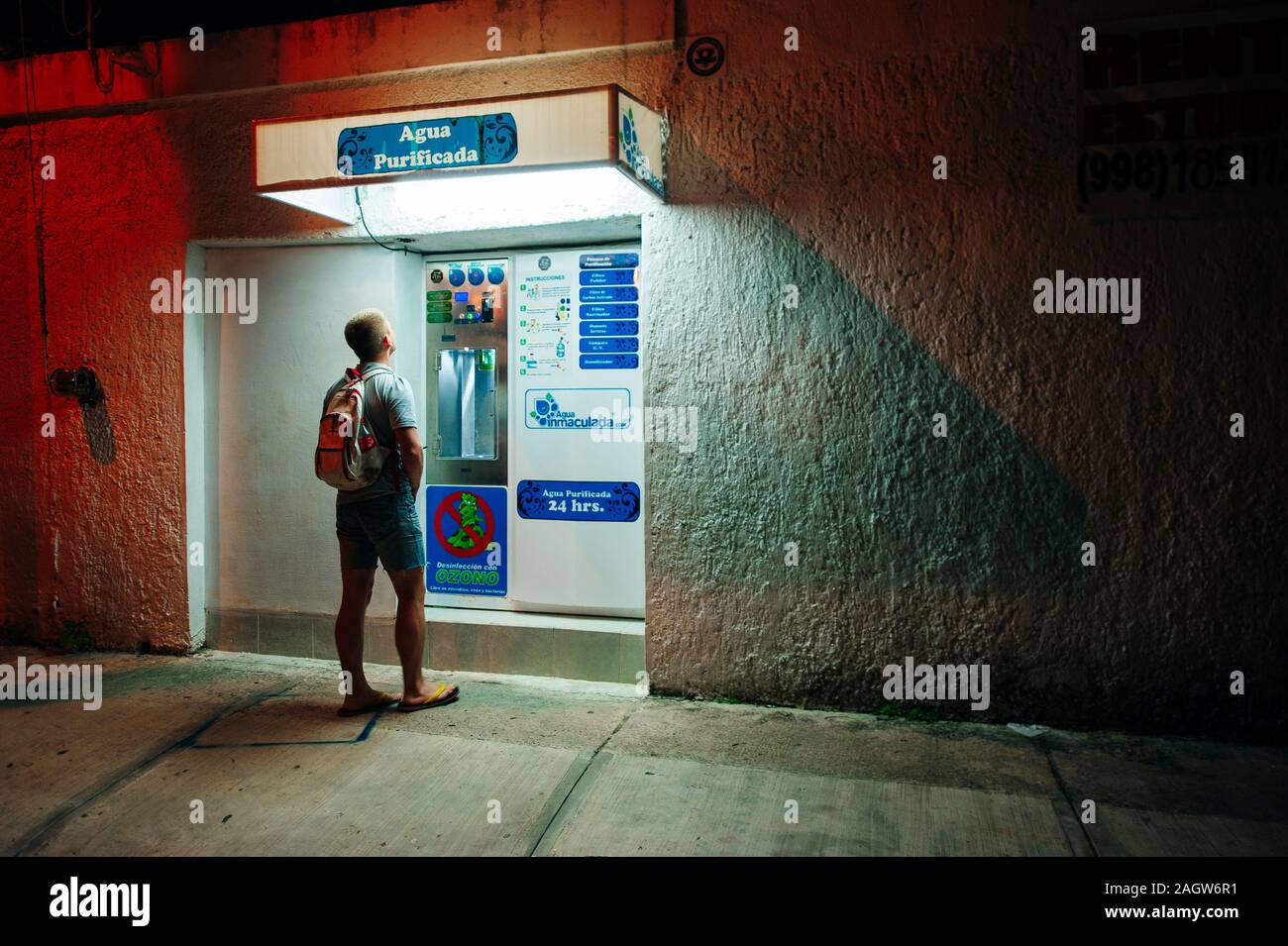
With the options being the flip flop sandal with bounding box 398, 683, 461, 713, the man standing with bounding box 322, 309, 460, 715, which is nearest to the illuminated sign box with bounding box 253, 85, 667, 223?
the man standing with bounding box 322, 309, 460, 715

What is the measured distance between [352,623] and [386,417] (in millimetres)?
1087

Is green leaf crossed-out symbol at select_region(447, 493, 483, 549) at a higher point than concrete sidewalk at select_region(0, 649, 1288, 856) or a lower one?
higher

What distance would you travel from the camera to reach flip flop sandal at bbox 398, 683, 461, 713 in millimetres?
5090

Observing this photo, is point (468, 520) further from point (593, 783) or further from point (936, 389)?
point (936, 389)

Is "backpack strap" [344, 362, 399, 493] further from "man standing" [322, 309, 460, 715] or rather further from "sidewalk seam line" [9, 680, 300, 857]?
"sidewalk seam line" [9, 680, 300, 857]

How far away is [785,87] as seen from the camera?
16.6 feet

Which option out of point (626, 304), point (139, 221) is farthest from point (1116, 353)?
point (139, 221)

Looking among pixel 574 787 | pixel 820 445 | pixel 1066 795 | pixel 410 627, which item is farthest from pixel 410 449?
pixel 1066 795

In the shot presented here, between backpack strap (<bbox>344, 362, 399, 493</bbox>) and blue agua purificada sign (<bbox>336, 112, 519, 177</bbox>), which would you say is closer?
blue agua purificada sign (<bbox>336, 112, 519, 177</bbox>)

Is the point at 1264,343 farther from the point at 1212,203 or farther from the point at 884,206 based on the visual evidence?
the point at 884,206

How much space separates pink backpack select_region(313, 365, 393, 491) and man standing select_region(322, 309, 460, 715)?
6 centimetres

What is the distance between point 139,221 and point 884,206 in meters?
4.74

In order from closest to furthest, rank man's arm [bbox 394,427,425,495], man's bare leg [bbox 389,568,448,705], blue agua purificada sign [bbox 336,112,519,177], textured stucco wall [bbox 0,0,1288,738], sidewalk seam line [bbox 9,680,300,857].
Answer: sidewalk seam line [bbox 9,680,300,857], blue agua purificada sign [bbox 336,112,519,177], textured stucco wall [bbox 0,0,1288,738], man's arm [bbox 394,427,425,495], man's bare leg [bbox 389,568,448,705]

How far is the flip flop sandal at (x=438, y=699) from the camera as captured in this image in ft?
16.7
